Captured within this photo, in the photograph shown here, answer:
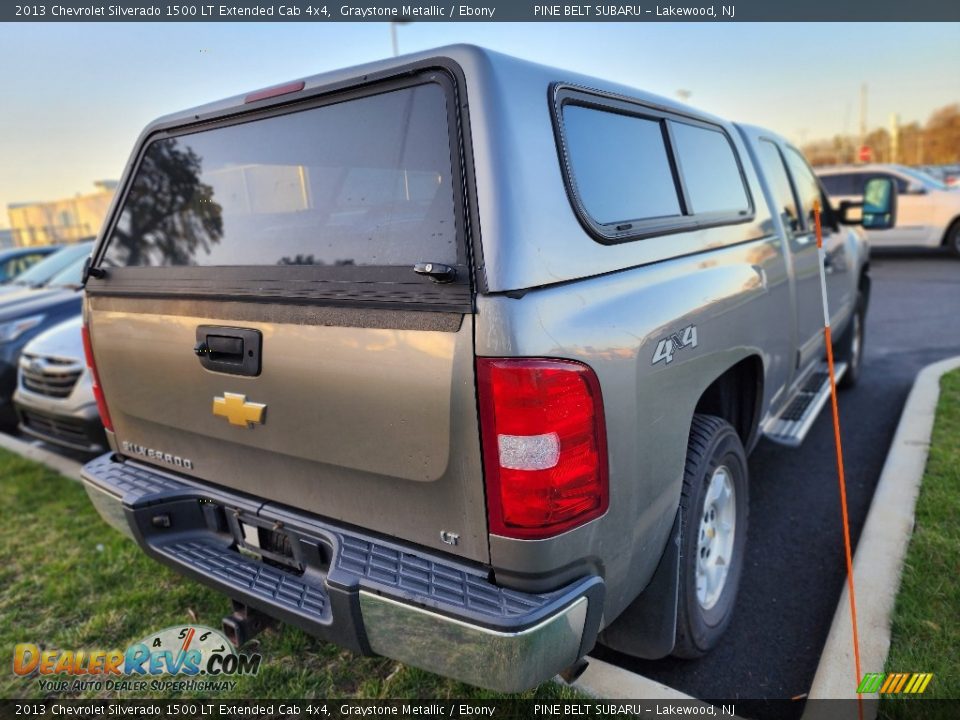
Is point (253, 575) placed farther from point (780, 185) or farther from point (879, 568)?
point (780, 185)

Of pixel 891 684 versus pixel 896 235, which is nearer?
pixel 891 684

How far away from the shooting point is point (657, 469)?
81.1 inches

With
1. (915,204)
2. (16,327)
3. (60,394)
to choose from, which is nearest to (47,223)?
(16,327)

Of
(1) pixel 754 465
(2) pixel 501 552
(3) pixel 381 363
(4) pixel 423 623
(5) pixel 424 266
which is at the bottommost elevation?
(1) pixel 754 465

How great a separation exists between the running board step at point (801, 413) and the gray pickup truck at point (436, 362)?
79 centimetres

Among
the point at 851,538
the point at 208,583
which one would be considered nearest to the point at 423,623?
the point at 208,583

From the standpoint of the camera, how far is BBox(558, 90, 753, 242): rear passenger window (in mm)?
2062

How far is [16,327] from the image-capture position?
561 centimetres

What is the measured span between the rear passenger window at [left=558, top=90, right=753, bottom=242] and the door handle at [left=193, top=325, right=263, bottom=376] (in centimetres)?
112

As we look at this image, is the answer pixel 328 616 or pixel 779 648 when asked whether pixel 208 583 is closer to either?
pixel 328 616

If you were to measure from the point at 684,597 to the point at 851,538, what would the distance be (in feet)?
5.10

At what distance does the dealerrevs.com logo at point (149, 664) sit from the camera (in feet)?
8.42

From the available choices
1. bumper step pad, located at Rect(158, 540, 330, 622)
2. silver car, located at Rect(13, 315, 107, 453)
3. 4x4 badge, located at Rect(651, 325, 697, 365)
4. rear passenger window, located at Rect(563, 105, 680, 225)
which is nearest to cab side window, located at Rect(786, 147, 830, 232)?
rear passenger window, located at Rect(563, 105, 680, 225)

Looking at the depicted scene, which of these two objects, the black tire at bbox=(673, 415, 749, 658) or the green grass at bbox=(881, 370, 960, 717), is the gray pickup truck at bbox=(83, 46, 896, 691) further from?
the green grass at bbox=(881, 370, 960, 717)
